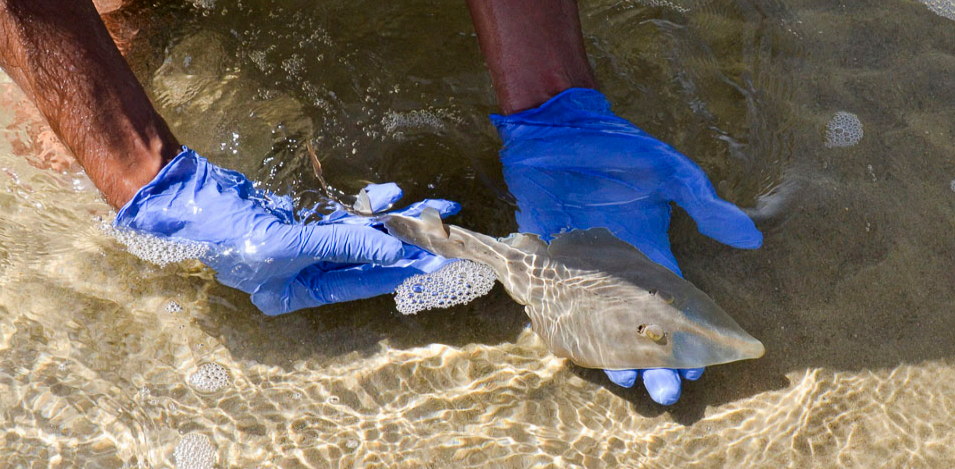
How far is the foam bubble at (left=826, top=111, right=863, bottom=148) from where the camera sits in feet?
9.68

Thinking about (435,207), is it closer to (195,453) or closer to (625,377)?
(625,377)

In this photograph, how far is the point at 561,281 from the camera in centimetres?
239

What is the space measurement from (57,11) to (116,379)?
146 cm

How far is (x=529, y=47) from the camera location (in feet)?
8.92

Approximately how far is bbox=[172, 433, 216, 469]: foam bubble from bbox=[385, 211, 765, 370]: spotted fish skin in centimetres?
108

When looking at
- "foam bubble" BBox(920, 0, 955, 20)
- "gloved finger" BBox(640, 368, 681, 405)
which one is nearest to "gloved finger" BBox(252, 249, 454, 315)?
"gloved finger" BBox(640, 368, 681, 405)

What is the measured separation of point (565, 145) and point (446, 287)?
789mm

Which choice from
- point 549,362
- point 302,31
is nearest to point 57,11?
point 302,31

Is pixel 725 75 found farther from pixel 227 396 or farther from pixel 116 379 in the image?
pixel 116 379

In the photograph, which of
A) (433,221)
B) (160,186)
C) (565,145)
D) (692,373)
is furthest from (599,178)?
(160,186)

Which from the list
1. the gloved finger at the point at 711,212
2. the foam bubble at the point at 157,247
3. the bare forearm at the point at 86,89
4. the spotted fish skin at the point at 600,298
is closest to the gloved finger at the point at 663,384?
the spotted fish skin at the point at 600,298

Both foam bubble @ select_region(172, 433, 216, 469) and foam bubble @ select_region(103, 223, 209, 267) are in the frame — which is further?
foam bubble @ select_region(103, 223, 209, 267)

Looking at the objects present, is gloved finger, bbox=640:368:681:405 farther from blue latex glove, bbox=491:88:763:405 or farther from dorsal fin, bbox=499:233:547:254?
dorsal fin, bbox=499:233:547:254

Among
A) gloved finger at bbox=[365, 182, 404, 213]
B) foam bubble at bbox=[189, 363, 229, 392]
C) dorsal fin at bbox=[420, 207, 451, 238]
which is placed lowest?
foam bubble at bbox=[189, 363, 229, 392]
